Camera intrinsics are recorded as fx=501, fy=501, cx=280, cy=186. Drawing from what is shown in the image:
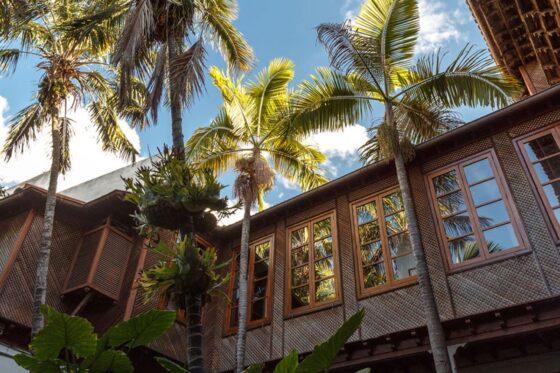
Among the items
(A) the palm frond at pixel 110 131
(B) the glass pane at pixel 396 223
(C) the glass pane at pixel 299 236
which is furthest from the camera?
(A) the palm frond at pixel 110 131

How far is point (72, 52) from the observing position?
39.1 ft

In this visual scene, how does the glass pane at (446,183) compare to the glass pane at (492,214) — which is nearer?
the glass pane at (492,214)

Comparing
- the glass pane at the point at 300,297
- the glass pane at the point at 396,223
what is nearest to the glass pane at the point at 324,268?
the glass pane at the point at 300,297

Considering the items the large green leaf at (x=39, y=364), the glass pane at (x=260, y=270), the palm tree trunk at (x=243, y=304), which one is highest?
the glass pane at (x=260, y=270)

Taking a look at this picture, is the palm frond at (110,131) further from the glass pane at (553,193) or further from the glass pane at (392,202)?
the glass pane at (553,193)

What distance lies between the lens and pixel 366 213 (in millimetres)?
10484

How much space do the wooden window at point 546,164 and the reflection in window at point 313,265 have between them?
160 inches

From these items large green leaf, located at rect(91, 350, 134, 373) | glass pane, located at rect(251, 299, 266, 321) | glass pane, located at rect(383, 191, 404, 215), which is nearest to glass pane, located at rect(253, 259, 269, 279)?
glass pane, located at rect(251, 299, 266, 321)

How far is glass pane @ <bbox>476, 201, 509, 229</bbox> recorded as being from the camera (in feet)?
27.7

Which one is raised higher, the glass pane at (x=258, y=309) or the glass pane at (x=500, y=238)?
the glass pane at (x=258, y=309)

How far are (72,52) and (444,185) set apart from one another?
8987mm

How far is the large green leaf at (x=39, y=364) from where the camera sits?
3.36 m

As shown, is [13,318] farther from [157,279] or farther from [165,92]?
[157,279]

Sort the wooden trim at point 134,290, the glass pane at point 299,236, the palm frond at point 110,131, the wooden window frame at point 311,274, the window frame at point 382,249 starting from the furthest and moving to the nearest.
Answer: the palm frond at point 110,131 → the glass pane at point 299,236 → the wooden trim at point 134,290 → the wooden window frame at point 311,274 → the window frame at point 382,249
